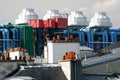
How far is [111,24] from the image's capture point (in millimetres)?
125250

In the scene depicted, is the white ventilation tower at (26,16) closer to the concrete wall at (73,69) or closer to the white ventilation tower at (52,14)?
the white ventilation tower at (52,14)

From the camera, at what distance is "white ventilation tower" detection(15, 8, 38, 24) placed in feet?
398

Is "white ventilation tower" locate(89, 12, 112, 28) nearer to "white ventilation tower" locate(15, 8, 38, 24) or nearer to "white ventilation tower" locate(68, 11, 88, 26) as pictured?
"white ventilation tower" locate(68, 11, 88, 26)

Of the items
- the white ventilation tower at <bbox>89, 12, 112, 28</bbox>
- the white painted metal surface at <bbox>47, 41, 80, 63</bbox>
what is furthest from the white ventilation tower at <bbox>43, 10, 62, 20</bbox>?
the white painted metal surface at <bbox>47, 41, 80, 63</bbox>

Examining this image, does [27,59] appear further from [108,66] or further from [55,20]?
[55,20]

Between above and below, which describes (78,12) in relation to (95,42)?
above

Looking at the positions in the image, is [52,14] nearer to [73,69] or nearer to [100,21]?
[100,21]

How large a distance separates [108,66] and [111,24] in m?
92.7

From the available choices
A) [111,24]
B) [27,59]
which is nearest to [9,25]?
[111,24]

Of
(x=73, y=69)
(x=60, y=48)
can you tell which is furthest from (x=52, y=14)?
(x=73, y=69)

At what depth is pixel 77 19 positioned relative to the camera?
409 ft

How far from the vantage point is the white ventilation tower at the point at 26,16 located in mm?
121231

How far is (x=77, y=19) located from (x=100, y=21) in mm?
6417

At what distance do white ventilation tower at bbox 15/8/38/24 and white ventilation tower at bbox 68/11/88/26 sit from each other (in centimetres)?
965
